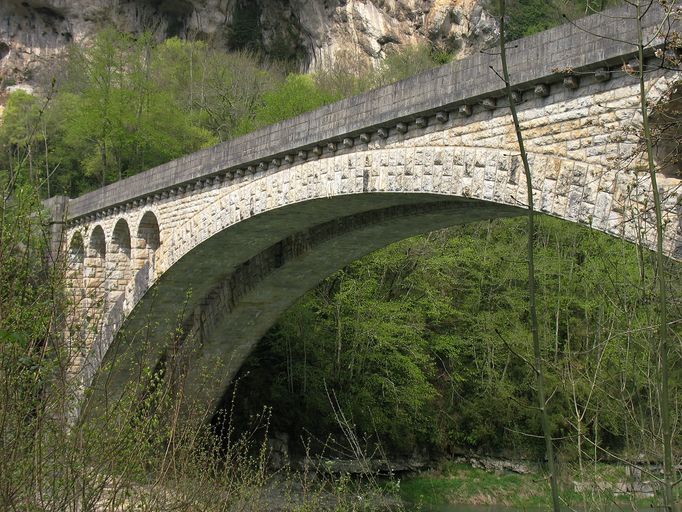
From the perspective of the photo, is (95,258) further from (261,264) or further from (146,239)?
(261,264)

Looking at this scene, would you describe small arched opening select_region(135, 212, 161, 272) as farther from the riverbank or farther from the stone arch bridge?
the riverbank

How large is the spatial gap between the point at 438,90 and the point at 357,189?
66.6 inches

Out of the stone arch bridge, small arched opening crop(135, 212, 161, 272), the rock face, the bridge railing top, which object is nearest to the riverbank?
the stone arch bridge

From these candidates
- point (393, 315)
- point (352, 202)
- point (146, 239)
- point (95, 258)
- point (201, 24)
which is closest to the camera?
point (352, 202)

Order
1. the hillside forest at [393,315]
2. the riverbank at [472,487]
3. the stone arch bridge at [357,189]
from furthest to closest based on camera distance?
1. the hillside forest at [393,315]
2. the riverbank at [472,487]
3. the stone arch bridge at [357,189]

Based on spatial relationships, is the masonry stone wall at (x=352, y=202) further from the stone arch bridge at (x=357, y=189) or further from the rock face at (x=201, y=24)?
the rock face at (x=201, y=24)

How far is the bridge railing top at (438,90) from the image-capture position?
609 centimetres

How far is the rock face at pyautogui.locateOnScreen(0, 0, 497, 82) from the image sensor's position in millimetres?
34469

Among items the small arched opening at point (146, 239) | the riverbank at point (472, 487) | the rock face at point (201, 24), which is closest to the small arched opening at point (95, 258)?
the small arched opening at point (146, 239)

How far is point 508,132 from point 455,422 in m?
15.3

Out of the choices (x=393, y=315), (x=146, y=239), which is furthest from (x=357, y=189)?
(x=393, y=315)

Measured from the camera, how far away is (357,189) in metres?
9.35

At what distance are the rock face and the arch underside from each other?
2031 centimetres

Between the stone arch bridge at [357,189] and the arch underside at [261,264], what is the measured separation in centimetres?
4
